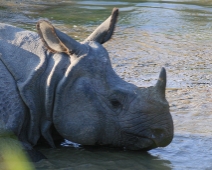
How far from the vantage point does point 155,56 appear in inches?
430

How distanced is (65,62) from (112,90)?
0.51 metres

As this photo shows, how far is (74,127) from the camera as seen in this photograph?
590 centimetres

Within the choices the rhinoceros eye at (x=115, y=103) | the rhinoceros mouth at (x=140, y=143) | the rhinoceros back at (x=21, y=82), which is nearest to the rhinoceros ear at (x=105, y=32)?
the rhinoceros back at (x=21, y=82)

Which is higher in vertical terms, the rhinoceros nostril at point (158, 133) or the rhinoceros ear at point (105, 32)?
the rhinoceros ear at point (105, 32)

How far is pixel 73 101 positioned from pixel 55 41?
595mm

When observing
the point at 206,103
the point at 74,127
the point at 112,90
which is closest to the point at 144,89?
the point at 112,90

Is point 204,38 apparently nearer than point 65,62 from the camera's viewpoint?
No

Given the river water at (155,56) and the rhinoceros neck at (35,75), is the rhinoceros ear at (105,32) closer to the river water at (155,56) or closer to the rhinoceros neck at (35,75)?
the rhinoceros neck at (35,75)

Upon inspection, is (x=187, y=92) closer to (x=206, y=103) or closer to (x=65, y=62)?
(x=206, y=103)

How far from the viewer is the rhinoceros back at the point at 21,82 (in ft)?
19.4

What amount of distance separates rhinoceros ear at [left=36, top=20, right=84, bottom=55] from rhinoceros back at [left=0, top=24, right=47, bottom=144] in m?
0.14

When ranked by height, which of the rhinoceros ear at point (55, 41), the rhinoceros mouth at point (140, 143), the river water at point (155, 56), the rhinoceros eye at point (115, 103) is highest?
the rhinoceros ear at point (55, 41)

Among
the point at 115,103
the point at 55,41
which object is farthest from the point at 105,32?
the point at 115,103

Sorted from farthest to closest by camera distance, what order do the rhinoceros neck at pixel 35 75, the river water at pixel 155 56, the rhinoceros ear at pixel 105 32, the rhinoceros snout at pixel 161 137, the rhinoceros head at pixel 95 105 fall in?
1. the rhinoceros ear at pixel 105 32
2. the river water at pixel 155 56
3. the rhinoceros neck at pixel 35 75
4. the rhinoceros head at pixel 95 105
5. the rhinoceros snout at pixel 161 137
